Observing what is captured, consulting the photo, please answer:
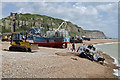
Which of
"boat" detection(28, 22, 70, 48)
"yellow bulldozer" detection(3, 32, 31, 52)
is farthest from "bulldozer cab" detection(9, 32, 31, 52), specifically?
"boat" detection(28, 22, 70, 48)

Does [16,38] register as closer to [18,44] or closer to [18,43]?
[18,43]

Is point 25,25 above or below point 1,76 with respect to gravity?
above

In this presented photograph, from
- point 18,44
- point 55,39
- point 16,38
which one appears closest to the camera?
point 18,44

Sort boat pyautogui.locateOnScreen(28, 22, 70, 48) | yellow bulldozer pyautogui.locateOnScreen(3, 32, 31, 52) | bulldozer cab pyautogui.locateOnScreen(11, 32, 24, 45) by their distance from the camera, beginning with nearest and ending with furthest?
yellow bulldozer pyautogui.locateOnScreen(3, 32, 31, 52)
bulldozer cab pyautogui.locateOnScreen(11, 32, 24, 45)
boat pyautogui.locateOnScreen(28, 22, 70, 48)

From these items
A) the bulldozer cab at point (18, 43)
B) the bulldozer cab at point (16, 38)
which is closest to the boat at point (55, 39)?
the bulldozer cab at point (18, 43)

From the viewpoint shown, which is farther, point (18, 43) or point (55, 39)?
point (55, 39)

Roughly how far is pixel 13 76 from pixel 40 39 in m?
25.0

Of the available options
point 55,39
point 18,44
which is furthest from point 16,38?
point 55,39

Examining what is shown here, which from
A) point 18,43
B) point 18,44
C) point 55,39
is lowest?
point 18,44

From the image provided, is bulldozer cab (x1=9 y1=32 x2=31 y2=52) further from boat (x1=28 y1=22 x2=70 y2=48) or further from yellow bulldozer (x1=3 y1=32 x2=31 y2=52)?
boat (x1=28 y1=22 x2=70 y2=48)

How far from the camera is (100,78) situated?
11.1 metres

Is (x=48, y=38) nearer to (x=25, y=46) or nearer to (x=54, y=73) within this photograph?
(x=25, y=46)

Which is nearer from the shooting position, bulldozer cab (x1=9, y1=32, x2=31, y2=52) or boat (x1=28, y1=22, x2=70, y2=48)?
bulldozer cab (x1=9, y1=32, x2=31, y2=52)

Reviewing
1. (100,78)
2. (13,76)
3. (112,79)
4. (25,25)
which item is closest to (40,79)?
(13,76)
